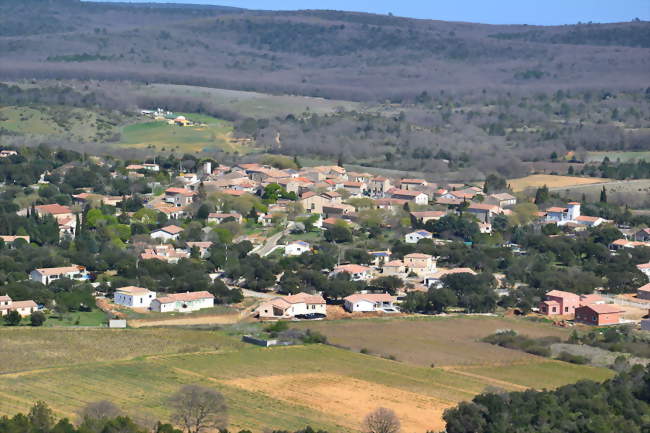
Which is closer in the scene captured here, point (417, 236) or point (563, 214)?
point (417, 236)

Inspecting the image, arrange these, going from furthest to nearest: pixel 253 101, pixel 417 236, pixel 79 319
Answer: pixel 253 101
pixel 417 236
pixel 79 319

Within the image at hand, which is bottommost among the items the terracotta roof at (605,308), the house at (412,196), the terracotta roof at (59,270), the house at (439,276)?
the house at (412,196)

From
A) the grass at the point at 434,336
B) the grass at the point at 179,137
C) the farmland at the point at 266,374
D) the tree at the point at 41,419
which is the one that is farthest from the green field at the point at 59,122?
the tree at the point at 41,419

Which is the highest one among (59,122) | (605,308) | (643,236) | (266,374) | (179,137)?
(266,374)

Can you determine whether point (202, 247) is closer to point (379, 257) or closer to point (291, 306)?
point (379, 257)

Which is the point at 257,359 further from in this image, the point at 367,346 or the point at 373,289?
the point at 373,289

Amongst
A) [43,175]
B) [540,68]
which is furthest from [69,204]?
[540,68]

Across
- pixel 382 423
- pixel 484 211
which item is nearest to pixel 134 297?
pixel 382 423

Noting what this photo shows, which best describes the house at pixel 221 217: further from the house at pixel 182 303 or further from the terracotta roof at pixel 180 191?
the house at pixel 182 303

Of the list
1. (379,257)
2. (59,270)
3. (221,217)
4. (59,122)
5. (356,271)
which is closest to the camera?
(59,270)
